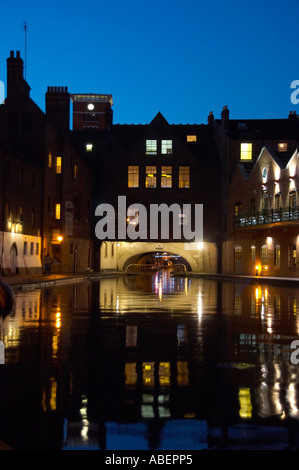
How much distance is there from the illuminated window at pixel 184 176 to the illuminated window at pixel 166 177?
1099 millimetres

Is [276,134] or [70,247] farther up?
[276,134]

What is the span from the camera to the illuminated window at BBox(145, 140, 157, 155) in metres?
65.8

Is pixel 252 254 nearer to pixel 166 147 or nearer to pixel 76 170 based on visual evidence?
pixel 166 147

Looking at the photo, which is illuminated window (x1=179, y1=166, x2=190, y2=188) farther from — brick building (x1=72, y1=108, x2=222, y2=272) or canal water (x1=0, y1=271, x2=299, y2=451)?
canal water (x1=0, y1=271, x2=299, y2=451)

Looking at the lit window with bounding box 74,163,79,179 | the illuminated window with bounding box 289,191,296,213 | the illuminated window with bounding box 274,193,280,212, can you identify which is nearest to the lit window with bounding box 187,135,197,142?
the lit window with bounding box 74,163,79,179

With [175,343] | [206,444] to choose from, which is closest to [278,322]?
[175,343]

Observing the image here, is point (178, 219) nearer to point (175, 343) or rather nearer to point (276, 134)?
point (276, 134)

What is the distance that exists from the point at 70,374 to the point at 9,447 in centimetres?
372

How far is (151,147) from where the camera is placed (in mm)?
65875

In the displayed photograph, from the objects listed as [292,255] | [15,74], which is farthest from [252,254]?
[15,74]

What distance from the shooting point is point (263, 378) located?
859 cm

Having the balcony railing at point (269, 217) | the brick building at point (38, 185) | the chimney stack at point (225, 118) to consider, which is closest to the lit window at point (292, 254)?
the balcony railing at point (269, 217)

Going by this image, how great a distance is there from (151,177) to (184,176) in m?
3.62
